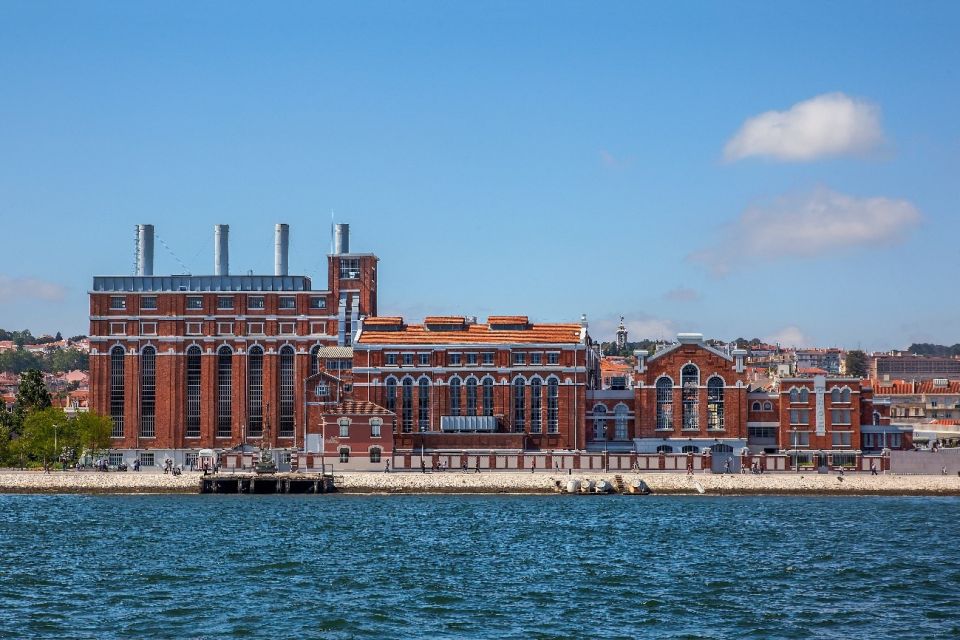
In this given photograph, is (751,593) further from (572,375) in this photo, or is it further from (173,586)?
(572,375)

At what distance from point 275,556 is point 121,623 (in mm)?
20872

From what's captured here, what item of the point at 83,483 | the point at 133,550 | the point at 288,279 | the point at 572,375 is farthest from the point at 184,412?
the point at 133,550

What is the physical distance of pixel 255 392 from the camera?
15150 cm

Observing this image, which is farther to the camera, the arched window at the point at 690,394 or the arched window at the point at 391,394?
the arched window at the point at 391,394

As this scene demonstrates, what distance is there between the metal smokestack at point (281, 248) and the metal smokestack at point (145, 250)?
45.3 ft

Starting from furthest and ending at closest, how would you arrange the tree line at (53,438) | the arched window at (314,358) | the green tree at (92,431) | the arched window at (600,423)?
the arched window at (314,358) → the arched window at (600,423) → the green tree at (92,431) → the tree line at (53,438)

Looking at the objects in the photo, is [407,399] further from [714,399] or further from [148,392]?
[714,399]

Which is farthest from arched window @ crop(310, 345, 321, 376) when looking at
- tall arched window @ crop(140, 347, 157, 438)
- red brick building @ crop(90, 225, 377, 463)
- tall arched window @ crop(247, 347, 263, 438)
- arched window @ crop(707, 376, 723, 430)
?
arched window @ crop(707, 376, 723, 430)

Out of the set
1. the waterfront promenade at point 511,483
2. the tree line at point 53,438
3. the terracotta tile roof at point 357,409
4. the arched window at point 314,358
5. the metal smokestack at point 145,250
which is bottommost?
the waterfront promenade at point 511,483

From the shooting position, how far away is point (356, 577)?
67000mm

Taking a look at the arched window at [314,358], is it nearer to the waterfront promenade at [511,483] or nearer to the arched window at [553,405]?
the arched window at [553,405]

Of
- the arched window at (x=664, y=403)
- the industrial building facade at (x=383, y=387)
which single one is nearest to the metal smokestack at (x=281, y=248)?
the industrial building facade at (x=383, y=387)

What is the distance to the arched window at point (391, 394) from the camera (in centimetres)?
14100

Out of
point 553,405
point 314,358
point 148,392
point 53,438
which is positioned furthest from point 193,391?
point 553,405
